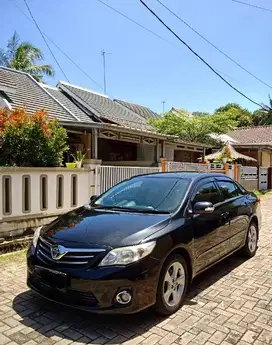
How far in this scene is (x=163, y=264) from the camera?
11.4 ft

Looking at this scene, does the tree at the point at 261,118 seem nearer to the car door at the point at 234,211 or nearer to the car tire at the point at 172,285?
the car door at the point at 234,211

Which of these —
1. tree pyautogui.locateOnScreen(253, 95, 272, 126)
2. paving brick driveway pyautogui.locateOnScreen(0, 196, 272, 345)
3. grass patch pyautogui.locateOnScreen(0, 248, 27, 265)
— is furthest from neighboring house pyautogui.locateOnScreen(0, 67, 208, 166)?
tree pyautogui.locateOnScreen(253, 95, 272, 126)

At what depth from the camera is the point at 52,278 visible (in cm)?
337

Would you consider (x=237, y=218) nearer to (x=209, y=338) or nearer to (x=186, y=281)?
(x=186, y=281)

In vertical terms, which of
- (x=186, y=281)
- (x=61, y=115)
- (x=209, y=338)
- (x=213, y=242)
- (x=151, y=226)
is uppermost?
(x=61, y=115)

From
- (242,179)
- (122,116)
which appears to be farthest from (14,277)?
(242,179)

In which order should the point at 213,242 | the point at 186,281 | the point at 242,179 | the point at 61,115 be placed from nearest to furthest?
the point at 186,281, the point at 213,242, the point at 61,115, the point at 242,179

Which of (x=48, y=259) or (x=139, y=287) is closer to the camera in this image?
(x=139, y=287)

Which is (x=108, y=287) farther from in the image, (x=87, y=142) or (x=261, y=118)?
(x=261, y=118)

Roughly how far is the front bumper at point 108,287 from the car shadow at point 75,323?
0.25 m

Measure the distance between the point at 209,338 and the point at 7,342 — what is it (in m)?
1.90

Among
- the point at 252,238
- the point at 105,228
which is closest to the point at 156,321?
the point at 105,228

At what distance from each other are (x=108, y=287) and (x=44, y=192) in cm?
398

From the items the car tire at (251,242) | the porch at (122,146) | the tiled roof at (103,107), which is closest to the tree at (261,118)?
the porch at (122,146)
